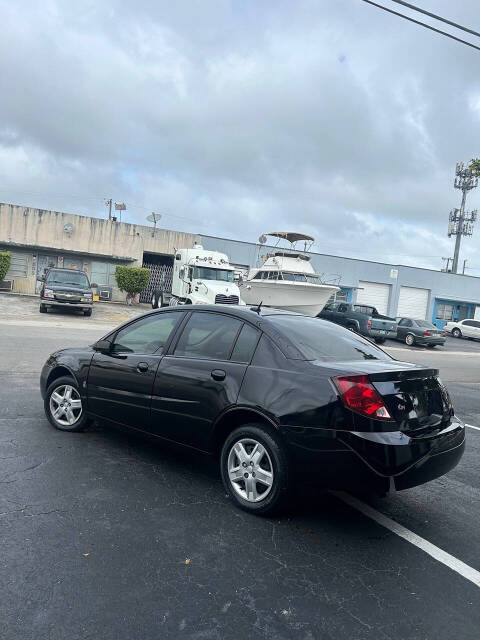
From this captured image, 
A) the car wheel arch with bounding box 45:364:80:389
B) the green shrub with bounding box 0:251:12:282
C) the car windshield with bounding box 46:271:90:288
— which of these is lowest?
the car wheel arch with bounding box 45:364:80:389

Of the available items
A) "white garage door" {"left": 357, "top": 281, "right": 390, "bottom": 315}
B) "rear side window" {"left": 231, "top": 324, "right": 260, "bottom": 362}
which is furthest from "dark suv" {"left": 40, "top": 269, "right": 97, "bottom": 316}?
"white garage door" {"left": 357, "top": 281, "right": 390, "bottom": 315}

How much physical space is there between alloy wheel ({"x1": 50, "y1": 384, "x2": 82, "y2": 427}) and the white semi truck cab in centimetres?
1342

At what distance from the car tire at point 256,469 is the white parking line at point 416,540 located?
0.82 metres

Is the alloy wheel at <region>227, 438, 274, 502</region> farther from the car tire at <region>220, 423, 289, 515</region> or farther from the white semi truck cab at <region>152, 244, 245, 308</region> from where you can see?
the white semi truck cab at <region>152, 244, 245, 308</region>

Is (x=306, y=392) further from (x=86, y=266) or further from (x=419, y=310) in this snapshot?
(x=419, y=310)

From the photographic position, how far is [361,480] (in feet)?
10.7

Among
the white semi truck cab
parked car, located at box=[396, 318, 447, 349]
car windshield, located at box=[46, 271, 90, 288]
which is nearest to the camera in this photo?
the white semi truck cab

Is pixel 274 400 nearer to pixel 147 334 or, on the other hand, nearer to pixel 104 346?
pixel 147 334

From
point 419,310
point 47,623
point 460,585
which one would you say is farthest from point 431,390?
point 419,310

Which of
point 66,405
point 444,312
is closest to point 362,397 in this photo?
point 66,405

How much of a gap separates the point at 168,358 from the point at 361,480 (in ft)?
6.39

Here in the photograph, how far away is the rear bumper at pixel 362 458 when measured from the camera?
324 cm

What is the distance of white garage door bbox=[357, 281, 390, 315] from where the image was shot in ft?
126

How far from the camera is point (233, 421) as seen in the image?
3.84 metres
